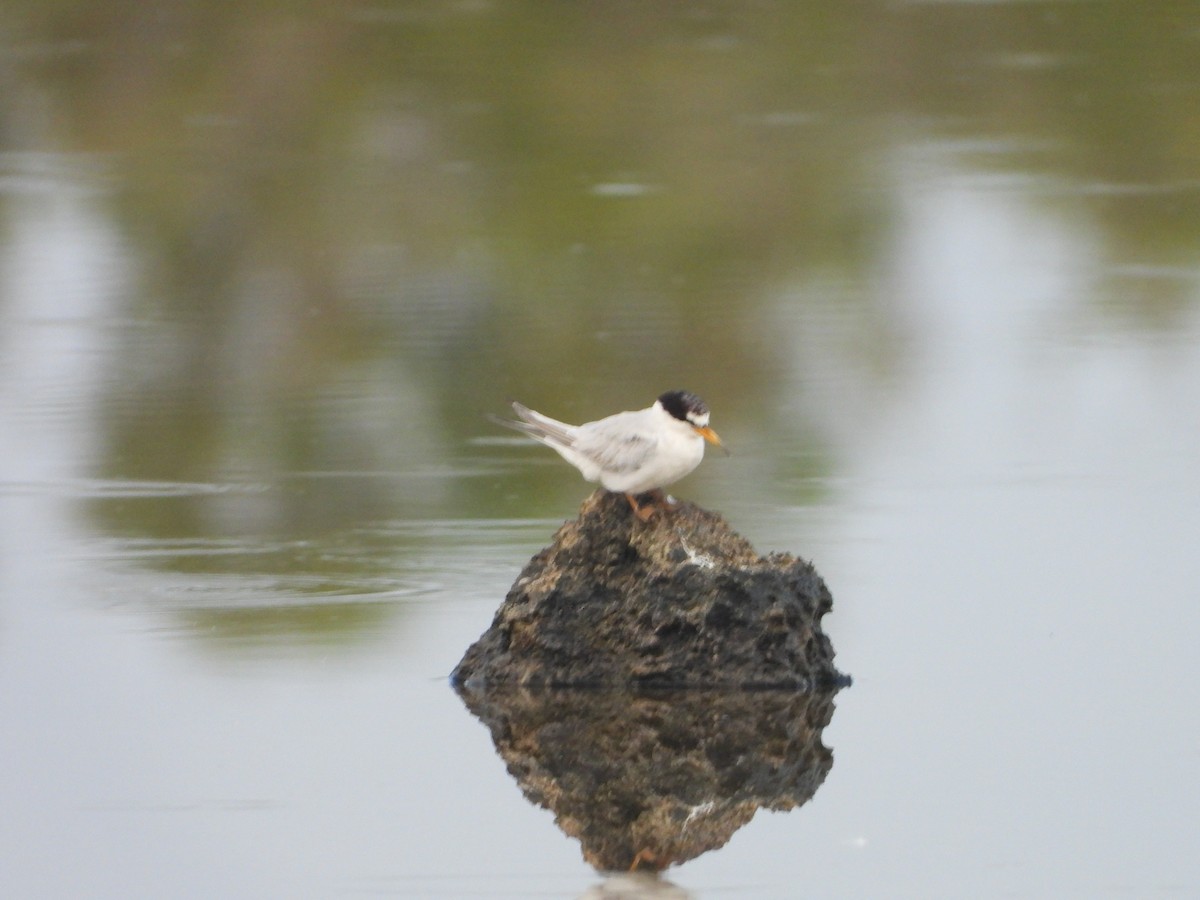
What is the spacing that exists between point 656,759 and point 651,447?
0.75 metres

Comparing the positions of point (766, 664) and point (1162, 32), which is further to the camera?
point (1162, 32)

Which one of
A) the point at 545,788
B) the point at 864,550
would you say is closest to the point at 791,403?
the point at 864,550

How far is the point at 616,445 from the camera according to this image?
5.61 meters

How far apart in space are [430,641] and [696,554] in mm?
934

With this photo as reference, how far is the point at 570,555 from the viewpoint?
225 inches

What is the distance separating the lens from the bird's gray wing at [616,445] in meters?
5.52

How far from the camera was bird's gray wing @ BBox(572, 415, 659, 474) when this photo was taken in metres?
5.52

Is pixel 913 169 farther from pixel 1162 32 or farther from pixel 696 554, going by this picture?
pixel 696 554

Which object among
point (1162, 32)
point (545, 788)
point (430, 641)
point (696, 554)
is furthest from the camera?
point (1162, 32)

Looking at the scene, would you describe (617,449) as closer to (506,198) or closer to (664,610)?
(664,610)

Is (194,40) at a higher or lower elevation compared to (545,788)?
higher

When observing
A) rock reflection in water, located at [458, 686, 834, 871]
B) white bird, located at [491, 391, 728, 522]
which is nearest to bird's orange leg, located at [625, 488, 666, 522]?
white bird, located at [491, 391, 728, 522]

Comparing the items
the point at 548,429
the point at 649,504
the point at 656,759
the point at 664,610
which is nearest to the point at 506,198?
the point at 548,429

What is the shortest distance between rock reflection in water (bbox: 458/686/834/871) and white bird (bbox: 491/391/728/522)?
50 cm
